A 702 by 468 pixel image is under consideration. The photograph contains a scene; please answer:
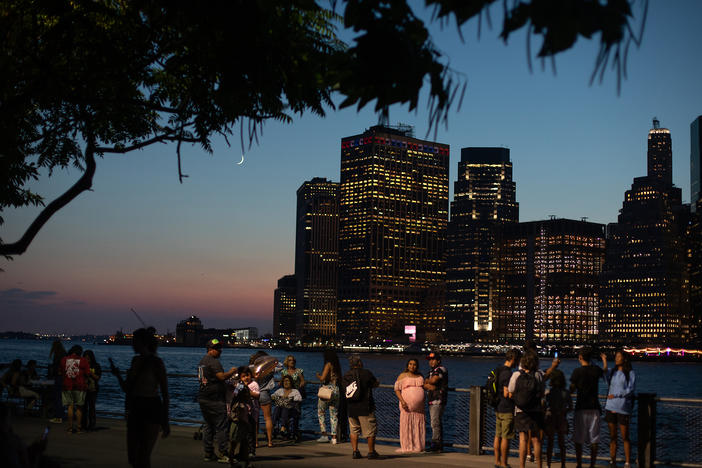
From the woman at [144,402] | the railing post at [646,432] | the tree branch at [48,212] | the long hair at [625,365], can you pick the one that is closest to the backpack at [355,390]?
the long hair at [625,365]

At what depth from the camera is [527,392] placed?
38.4ft

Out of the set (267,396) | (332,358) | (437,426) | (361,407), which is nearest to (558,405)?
(437,426)

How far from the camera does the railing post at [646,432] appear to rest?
41.1 feet

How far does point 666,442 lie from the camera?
39.5m

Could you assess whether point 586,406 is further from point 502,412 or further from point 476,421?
point 476,421

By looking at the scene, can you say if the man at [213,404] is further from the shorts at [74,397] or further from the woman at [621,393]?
the woman at [621,393]

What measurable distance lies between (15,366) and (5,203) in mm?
9628

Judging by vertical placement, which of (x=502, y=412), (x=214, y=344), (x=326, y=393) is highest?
(x=214, y=344)

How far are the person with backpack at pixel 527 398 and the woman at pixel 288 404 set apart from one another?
5.25 metres

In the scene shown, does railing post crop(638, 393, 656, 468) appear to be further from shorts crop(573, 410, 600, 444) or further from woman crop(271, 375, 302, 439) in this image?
woman crop(271, 375, 302, 439)

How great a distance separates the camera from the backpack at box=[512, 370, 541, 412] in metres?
11.7

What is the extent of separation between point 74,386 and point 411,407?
23.3 feet

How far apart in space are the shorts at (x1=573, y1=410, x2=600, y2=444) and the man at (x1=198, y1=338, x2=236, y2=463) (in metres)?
5.76

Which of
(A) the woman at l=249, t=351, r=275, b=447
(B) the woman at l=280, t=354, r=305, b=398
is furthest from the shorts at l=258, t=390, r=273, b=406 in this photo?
(B) the woman at l=280, t=354, r=305, b=398
